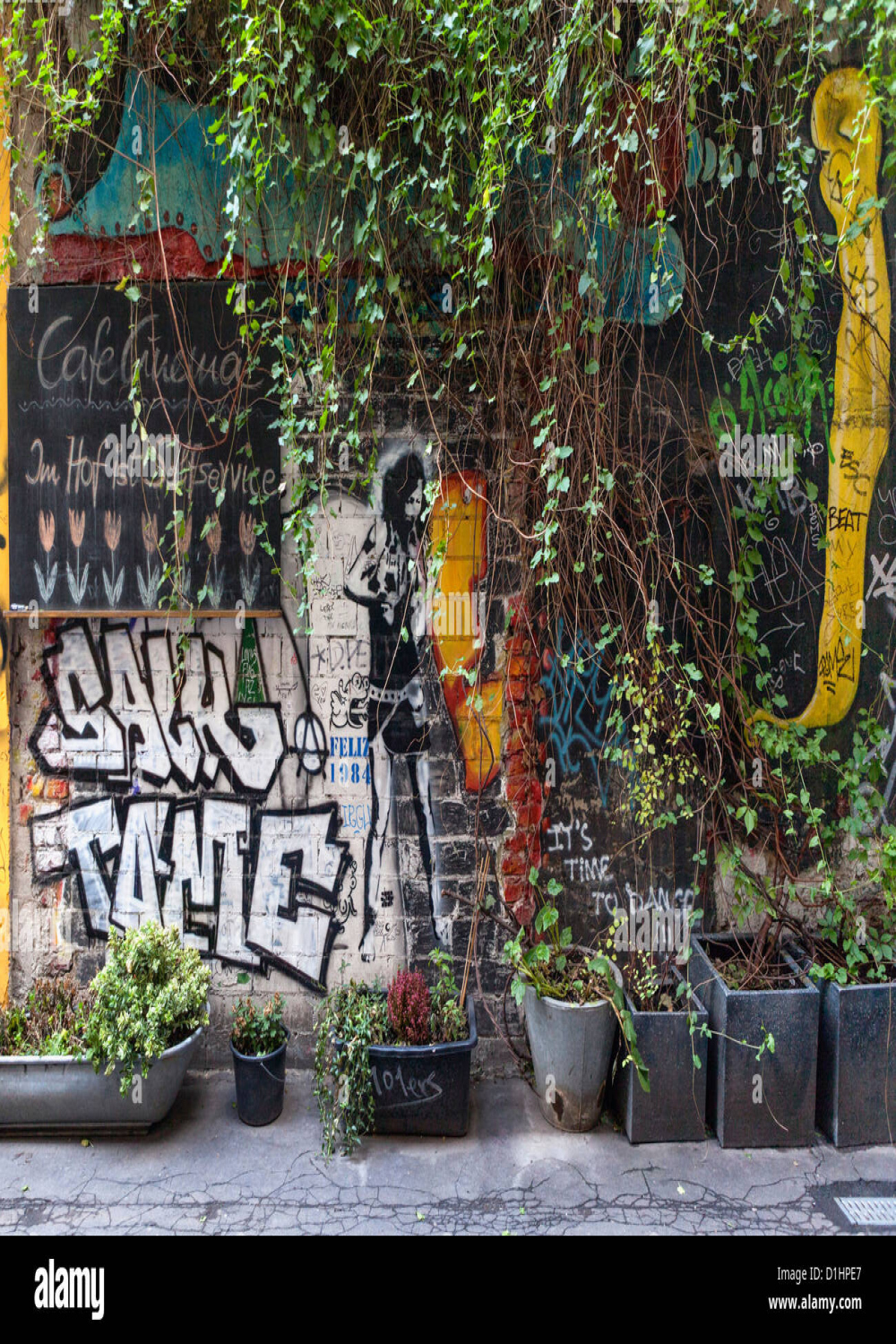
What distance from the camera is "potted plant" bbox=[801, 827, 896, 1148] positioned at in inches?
151

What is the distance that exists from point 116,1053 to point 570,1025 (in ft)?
6.14

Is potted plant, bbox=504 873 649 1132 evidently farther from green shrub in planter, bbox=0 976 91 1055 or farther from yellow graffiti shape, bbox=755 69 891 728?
green shrub in planter, bbox=0 976 91 1055

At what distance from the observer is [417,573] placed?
432 centimetres

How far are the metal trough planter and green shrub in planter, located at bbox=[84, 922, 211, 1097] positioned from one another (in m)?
0.06

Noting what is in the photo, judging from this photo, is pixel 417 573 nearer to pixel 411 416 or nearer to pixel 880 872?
pixel 411 416

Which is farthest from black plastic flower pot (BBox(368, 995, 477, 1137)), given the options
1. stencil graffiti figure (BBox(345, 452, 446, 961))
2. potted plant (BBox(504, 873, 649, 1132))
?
stencil graffiti figure (BBox(345, 452, 446, 961))

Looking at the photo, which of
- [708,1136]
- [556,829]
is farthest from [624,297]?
[708,1136]

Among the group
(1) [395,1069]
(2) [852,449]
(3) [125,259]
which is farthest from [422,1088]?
(3) [125,259]

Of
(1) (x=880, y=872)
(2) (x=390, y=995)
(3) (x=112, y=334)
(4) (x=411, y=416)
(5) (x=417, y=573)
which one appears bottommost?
(2) (x=390, y=995)

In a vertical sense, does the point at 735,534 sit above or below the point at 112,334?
below

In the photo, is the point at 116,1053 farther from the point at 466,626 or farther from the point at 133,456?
the point at 133,456

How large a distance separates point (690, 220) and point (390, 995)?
385cm

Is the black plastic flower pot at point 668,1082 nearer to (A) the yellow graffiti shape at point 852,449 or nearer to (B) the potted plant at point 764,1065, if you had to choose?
(B) the potted plant at point 764,1065

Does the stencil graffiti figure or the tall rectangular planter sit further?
the stencil graffiti figure
